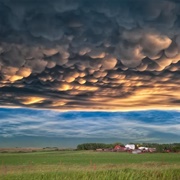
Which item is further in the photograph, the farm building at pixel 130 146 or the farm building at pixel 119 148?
the farm building at pixel 130 146

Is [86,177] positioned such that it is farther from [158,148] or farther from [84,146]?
[84,146]

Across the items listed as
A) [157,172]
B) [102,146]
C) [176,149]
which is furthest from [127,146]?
[157,172]

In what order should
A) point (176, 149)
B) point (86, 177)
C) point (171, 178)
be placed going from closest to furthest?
1. point (86, 177)
2. point (171, 178)
3. point (176, 149)

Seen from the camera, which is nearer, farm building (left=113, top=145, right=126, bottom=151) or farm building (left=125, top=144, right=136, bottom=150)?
farm building (left=113, top=145, right=126, bottom=151)

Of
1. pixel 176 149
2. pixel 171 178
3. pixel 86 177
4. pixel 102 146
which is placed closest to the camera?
pixel 86 177

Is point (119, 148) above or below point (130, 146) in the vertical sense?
below

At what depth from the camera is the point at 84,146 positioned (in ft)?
399

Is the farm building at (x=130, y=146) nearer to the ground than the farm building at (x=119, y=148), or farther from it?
farther from it

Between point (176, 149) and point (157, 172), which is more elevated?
point (176, 149)

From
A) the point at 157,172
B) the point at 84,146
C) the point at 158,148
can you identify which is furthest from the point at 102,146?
the point at 157,172

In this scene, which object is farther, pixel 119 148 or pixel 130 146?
pixel 130 146

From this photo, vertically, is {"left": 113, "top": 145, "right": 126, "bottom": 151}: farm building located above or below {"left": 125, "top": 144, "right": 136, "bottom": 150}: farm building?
below

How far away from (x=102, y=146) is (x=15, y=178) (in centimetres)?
10199

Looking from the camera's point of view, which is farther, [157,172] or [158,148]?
[158,148]
